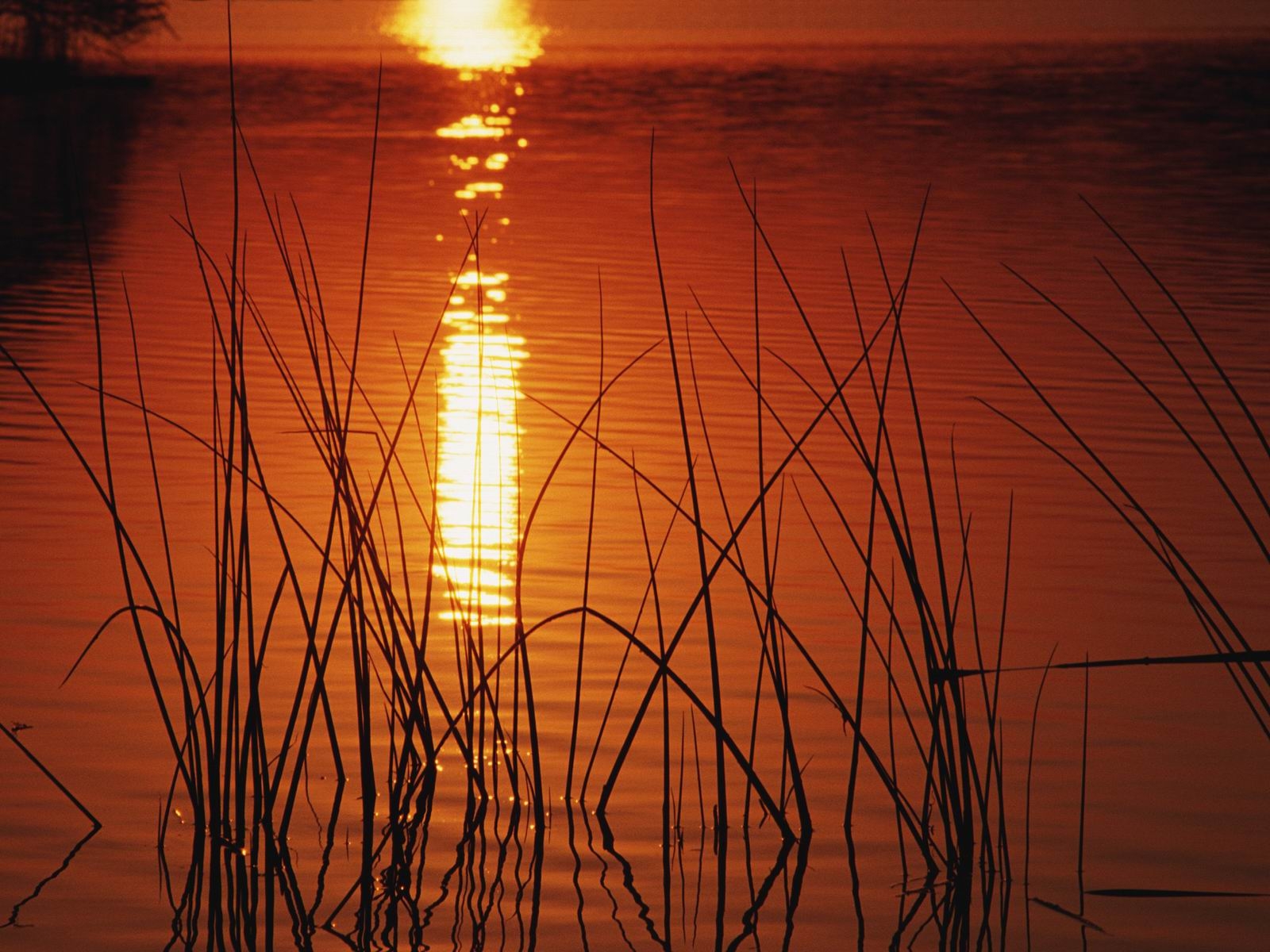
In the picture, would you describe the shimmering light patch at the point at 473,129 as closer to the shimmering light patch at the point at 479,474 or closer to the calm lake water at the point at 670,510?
the calm lake water at the point at 670,510

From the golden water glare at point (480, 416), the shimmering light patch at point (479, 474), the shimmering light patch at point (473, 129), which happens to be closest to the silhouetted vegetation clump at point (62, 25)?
the shimmering light patch at point (473, 129)

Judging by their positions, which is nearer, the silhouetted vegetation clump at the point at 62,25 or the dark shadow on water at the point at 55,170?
the dark shadow on water at the point at 55,170

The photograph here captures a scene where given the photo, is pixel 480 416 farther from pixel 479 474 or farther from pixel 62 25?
pixel 62 25

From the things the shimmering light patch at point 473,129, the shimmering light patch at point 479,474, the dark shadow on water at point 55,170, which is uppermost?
the shimmering light patch at point 479,474

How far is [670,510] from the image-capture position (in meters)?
7.16

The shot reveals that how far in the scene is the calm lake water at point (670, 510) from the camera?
3.58 m

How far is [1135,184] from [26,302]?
48.1ft

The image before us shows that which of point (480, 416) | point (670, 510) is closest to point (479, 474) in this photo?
point (480, 416)

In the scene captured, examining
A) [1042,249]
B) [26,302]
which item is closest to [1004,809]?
[26,302]

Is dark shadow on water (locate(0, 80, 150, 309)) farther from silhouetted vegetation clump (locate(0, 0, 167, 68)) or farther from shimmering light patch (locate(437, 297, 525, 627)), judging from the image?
shimmering light patch (locate(437, 297, 525, 627))

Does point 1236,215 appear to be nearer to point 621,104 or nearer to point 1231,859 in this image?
point 1231,859

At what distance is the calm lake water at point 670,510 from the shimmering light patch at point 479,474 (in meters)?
0.04

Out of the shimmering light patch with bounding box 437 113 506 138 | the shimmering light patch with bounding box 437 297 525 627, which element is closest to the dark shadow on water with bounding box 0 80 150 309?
the shimmering light patch with bounding box 437 297 525 627

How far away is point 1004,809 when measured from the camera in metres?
4.09
